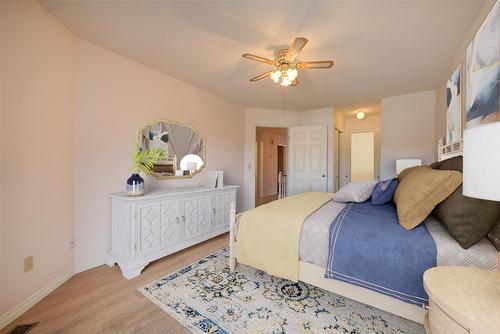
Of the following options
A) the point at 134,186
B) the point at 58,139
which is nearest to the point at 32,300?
the point at 134,186

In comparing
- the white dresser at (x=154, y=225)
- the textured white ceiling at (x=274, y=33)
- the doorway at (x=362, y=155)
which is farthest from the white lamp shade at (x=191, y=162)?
the doorway at (x=362, y=155)

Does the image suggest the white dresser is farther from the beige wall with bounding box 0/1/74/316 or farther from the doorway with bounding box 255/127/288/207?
the doorway with bounding box 255/127/288/207

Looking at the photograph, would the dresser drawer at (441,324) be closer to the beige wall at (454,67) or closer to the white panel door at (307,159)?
the beige wall at (454,67)

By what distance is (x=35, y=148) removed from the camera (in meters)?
1.66

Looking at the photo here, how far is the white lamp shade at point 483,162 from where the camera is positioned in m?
0.63

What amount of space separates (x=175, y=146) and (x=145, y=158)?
23.1 inches

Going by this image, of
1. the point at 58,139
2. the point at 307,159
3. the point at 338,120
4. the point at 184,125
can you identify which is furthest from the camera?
the point at 338,120

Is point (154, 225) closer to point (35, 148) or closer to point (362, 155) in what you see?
point (35, 148)

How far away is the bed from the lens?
111 cm

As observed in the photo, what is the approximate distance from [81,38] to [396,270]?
3.34 m

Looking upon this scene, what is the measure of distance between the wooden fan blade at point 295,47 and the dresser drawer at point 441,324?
6.01 ft

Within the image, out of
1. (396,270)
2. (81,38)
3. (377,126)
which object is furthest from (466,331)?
(377,126)

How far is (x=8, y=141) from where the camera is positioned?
1.46 metres

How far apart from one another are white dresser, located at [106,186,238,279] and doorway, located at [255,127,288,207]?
3406 millimetres
